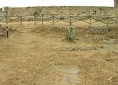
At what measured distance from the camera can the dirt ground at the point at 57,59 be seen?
11.4m

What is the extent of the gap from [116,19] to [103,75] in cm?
1275

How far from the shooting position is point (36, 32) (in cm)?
2139

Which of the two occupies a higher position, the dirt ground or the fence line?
the fence line

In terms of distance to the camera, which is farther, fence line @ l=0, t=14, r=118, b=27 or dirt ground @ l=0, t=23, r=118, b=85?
fence line @ l=0, t=14, r=118, b=27

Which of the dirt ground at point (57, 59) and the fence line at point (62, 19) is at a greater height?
the fence line at point (62, 19)

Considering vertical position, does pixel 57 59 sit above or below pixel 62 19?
below

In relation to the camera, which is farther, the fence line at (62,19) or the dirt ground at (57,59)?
the fence line at (62,19)

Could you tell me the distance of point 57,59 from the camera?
14.0 metres

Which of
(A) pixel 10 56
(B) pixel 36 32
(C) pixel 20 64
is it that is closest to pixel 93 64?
(C) pixel 20 64

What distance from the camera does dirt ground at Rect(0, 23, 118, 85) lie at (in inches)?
447

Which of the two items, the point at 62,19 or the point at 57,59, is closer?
the point at 57,59

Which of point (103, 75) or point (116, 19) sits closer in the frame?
point (103, 75)
